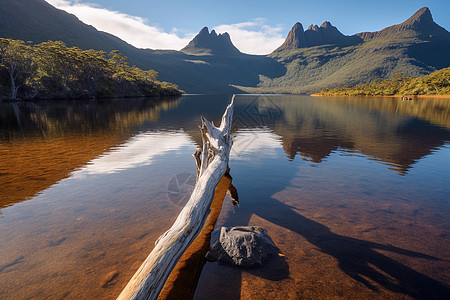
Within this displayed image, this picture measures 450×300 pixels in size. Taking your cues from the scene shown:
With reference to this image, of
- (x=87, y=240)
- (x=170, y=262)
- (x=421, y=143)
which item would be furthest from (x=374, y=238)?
(x=421, y=143)

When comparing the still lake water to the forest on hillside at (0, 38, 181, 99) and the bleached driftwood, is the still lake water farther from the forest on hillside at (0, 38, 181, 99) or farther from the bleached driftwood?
the forest on hillside at (0, 38, 181, 99)

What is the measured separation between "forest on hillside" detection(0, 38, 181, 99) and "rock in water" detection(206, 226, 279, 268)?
83.0 metres

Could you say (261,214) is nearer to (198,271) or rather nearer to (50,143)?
(198,271)

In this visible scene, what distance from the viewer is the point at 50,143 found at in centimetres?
1497

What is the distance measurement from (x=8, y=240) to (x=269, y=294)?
20.8 ft

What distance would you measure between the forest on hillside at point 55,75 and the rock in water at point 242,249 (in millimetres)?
82978

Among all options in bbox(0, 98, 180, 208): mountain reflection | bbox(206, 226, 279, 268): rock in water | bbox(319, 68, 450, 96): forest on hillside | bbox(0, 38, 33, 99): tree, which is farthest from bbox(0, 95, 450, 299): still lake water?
bbox(319, 68, 450, 96): forest on hillside

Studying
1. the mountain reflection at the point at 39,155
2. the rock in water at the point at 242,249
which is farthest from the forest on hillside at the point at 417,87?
the mountain reflection at the point at 39,155

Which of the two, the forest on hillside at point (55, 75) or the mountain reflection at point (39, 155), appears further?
the forest on hillside at point (55, 75)

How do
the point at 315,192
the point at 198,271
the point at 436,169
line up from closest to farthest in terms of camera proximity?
the point at 198,271 → the point at 315,192 → the point at 436,169

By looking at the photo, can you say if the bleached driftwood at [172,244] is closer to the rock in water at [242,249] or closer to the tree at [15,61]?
the rock in water at [242,249]

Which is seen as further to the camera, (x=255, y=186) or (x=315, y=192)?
(x=255, y=186)

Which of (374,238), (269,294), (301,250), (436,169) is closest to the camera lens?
(269,294)

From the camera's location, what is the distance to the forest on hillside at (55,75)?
61.1 meters
